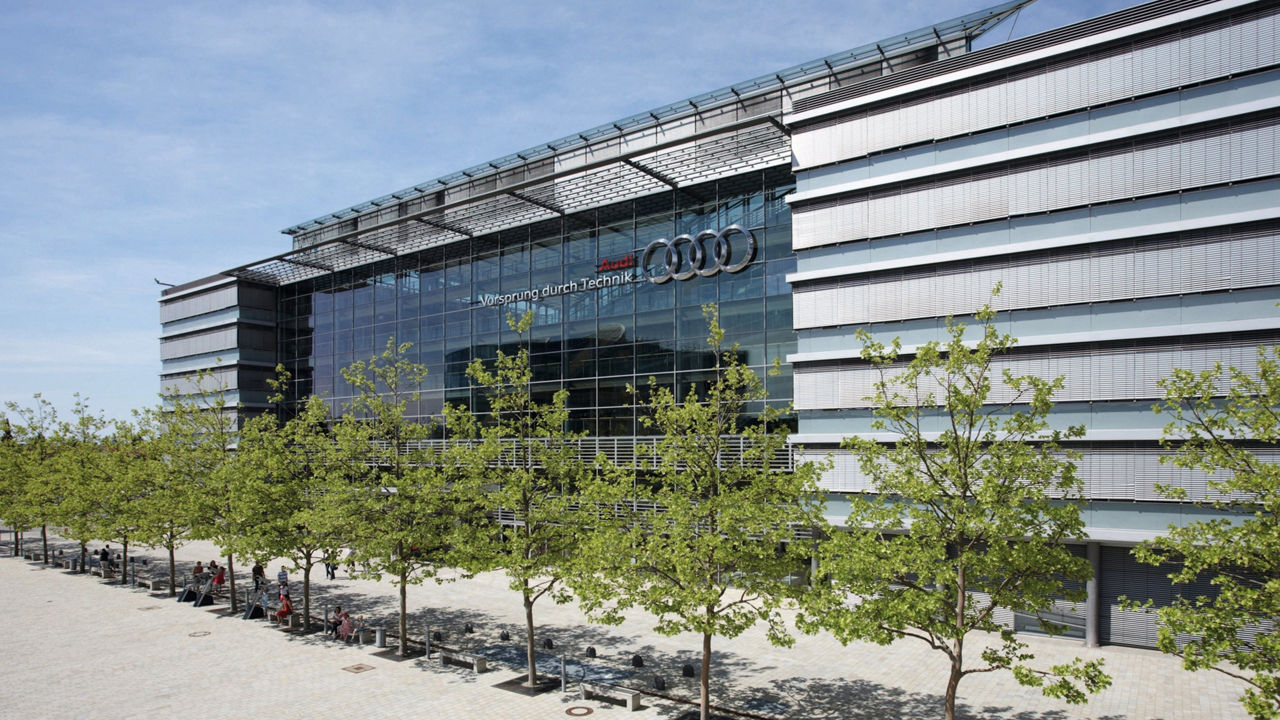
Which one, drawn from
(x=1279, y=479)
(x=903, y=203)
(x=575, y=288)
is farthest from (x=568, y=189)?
(x=1279, y=479)

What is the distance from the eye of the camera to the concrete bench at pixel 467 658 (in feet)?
80.1

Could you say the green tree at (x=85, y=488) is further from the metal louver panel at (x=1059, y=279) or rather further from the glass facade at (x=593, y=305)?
the metal louver panel at (x=1059, y=279)

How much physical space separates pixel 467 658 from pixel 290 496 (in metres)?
10.6

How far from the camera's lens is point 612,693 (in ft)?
72.0

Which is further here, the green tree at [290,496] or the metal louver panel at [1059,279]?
the green tree at [290,496]

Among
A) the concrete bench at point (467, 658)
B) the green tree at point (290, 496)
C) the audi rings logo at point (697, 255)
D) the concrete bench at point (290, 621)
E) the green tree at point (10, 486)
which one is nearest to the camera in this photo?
the concrete bench at point (467, 658)

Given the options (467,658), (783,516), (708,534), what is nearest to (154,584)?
(467,658)

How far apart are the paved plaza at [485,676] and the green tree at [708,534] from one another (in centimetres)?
A: 351

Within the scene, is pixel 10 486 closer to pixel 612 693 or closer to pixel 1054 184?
pixel 612 693

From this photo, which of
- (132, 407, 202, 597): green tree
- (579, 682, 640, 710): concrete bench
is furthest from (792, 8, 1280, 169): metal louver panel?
(132, 407, 202, 597): green tree

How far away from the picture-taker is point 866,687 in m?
22.2

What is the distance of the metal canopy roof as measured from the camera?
34906 mm

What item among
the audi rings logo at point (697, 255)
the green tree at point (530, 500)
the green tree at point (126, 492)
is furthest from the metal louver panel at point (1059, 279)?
the green tree at point (126, 492)

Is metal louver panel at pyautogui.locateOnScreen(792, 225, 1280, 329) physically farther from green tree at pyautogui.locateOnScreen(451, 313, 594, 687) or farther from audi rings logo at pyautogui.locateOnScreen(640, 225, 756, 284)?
green tree at pyautogui.locateOnScreen(451, 313, 594, 687)
